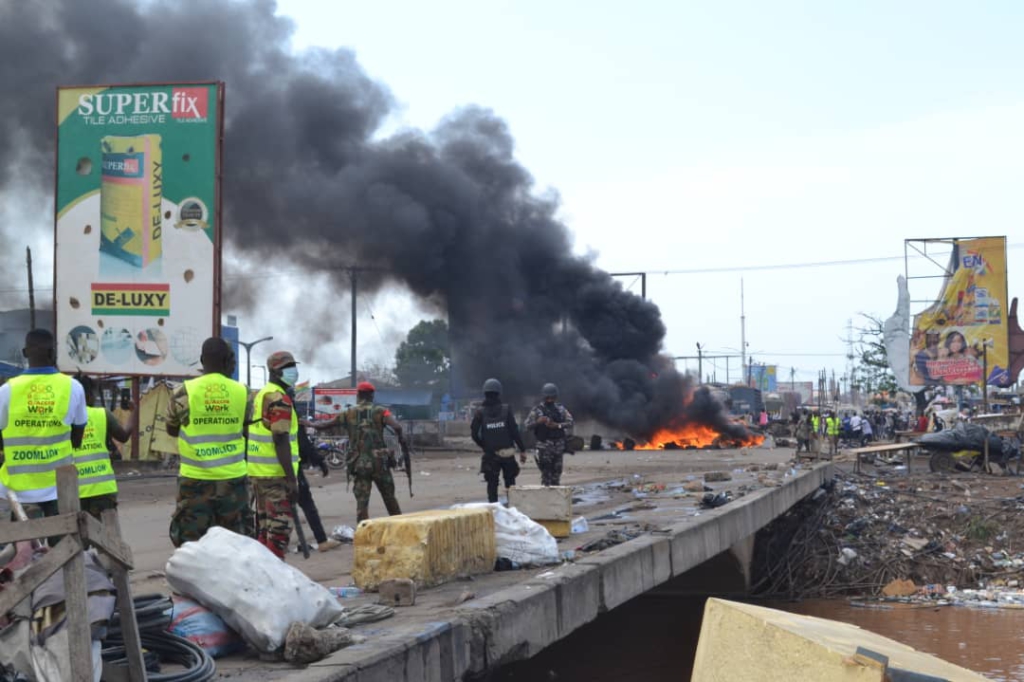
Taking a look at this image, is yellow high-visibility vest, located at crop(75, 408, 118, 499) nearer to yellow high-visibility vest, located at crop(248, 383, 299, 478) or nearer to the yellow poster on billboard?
yellow high-visibility vest, located at crop(248, 383, 299, 478)

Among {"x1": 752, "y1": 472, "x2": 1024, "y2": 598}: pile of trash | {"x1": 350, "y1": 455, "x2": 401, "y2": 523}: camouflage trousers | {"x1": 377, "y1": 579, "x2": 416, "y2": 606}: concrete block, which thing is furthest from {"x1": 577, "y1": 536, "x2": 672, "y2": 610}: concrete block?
{"x1": 752, "y1": 472, "x2": 1024, "y2": 598}: pile of trash

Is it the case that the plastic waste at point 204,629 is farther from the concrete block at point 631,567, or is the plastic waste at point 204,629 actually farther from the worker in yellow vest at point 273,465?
the concrete block at point 631,567

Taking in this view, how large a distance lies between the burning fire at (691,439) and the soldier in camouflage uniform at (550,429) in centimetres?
3004

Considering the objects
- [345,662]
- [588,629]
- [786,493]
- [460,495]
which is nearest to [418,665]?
[345,662]

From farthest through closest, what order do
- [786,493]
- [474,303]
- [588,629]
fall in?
[474,303]
[786,493]
[588,629]

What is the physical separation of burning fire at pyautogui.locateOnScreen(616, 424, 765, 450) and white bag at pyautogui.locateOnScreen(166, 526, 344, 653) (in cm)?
3819

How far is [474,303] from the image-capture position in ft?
145

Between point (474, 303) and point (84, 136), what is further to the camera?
point (474, 303)

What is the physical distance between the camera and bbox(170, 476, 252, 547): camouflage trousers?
6.64 meters

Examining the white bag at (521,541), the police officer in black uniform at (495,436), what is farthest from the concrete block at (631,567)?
the police officer in black uniform at (495,436)

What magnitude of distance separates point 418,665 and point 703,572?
10.6 metres

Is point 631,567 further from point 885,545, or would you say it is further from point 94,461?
point 885,545

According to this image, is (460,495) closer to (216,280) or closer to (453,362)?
(216,280)

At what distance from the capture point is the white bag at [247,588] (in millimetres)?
4984
